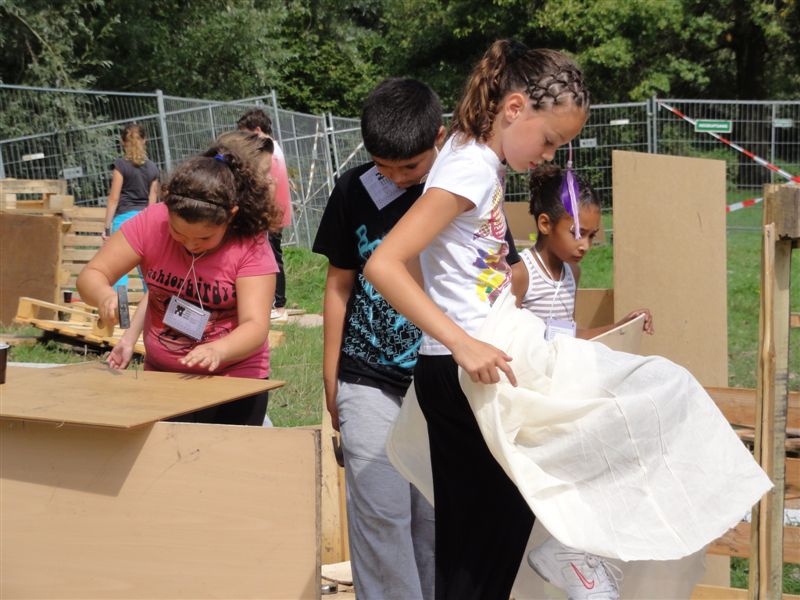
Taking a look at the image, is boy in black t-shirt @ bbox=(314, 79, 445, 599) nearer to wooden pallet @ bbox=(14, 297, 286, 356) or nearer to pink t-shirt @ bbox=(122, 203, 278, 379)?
pink t-shirt @ bbox=(122, 203, 278, 379)

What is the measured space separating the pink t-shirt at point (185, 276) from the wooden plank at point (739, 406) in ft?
5.16

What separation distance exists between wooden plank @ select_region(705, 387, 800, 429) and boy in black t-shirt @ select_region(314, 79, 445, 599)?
1123 mm

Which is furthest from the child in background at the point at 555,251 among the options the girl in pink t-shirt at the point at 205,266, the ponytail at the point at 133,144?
the ponytail at the point at 133,144

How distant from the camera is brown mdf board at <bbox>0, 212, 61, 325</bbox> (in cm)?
895

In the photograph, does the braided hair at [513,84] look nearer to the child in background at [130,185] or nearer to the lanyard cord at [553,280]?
the lanyard cord at [553,280]

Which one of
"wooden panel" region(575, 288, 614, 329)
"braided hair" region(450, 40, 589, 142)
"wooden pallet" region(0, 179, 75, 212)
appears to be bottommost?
"wooden panel" region(575, 288, 614, 329)

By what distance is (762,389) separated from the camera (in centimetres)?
261

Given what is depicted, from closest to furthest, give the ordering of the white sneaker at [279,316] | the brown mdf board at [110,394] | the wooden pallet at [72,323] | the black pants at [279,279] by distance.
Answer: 1. the brown mdf board at [110,394]
2. the wooden pallet at [72,323]
3. the black pants at [279,279]
4. the white sneaker at [279,316]

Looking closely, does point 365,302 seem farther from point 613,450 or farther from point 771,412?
point 771,412

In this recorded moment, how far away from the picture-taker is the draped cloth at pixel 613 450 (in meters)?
2.13

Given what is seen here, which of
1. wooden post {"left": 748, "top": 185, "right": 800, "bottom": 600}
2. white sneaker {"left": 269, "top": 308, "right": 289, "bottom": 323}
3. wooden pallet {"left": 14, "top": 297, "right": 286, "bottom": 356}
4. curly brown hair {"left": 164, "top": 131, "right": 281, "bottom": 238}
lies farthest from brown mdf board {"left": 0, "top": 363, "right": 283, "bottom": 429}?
white sneaker {"left": 269, "top": 308, "right": 289, "bottom": 323}

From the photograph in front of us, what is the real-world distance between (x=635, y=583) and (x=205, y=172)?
1.69 meters

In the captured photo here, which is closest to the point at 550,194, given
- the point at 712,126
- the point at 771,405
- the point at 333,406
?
the point at 333,406

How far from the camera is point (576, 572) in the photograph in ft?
7.79
